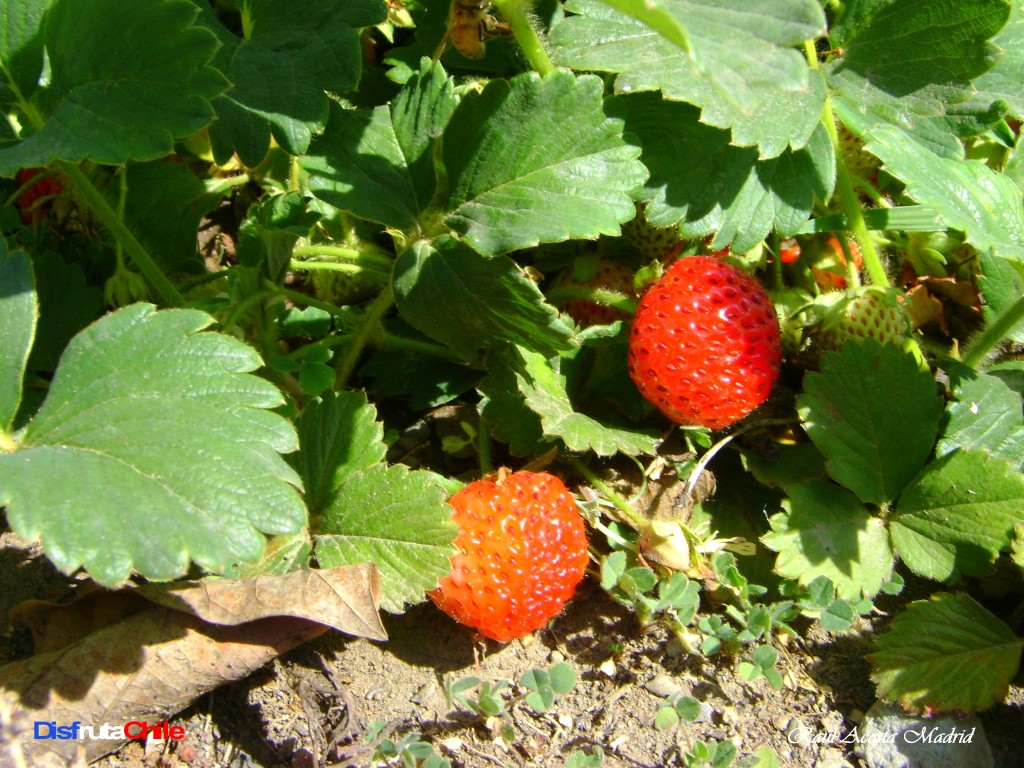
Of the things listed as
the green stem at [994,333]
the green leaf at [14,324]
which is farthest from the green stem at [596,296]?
the green leaf at [14,324]

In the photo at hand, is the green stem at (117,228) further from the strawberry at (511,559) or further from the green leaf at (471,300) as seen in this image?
the strawberry at (511,559)

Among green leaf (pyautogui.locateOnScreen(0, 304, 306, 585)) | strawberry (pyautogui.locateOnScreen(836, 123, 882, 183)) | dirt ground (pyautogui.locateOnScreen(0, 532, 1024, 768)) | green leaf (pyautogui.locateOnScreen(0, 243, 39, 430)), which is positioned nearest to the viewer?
green leaf (pyautogui.locateOnScreen(0, 304, 306, 585))

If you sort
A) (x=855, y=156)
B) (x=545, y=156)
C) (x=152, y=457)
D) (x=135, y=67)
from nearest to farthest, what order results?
1. (x=152, y=457)
2. (x=135, y=67)
3. (x=545, y=156)
4. (x=855, y=156)

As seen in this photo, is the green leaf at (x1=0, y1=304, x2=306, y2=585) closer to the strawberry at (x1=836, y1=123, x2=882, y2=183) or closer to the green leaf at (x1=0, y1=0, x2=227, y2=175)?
the green leaf at (x1=0, y1=0, x2=227, y2=175)

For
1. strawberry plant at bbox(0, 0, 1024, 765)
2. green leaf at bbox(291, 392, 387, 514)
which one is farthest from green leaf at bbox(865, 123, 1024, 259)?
green leaf at bbox(291, 392, 387, 514)

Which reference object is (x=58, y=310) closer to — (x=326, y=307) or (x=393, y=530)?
(x=326, y=307)

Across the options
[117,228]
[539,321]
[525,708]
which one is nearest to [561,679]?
[525,708]

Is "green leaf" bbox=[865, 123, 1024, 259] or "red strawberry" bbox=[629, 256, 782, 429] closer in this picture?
"green leaf" bbox=[865, 123, 1024, 259]

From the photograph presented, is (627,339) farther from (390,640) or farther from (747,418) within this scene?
(390,640)
